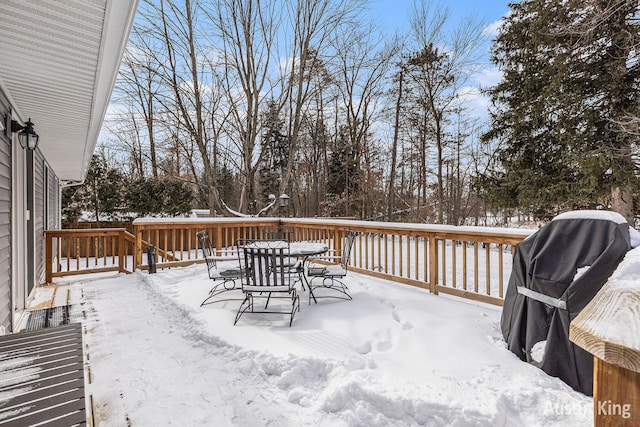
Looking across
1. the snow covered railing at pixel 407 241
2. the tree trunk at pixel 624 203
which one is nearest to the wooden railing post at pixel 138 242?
the snow covered railing at pixel 407 241

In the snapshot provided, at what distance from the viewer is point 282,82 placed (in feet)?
37.6

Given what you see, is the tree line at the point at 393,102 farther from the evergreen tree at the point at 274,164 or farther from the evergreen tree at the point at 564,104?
the evergreen tree at the point at 274,164

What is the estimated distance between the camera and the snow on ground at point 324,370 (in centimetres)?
208

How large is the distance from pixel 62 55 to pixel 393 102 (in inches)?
546

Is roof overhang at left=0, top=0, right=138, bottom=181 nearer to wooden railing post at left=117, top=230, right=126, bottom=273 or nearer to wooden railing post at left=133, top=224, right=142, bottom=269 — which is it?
wooden railing post at left=133, top=224, right=142, bottom=269

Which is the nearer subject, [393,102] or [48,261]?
[48,261]

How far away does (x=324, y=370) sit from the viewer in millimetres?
2555

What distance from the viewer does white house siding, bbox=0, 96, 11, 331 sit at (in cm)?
336

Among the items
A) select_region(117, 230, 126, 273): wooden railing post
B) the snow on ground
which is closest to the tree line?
select_region(117, 230, 126, 273): wooden railing post

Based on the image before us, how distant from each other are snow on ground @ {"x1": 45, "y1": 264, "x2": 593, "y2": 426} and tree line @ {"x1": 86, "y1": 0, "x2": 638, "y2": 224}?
6.26 m

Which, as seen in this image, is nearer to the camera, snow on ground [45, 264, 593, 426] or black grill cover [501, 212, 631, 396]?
snow on ground [45, 264, 593, 426]

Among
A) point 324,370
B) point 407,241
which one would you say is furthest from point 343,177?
point 324,370

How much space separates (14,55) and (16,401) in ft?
8.46

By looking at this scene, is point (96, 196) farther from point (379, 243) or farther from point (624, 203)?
point (624, 203)
